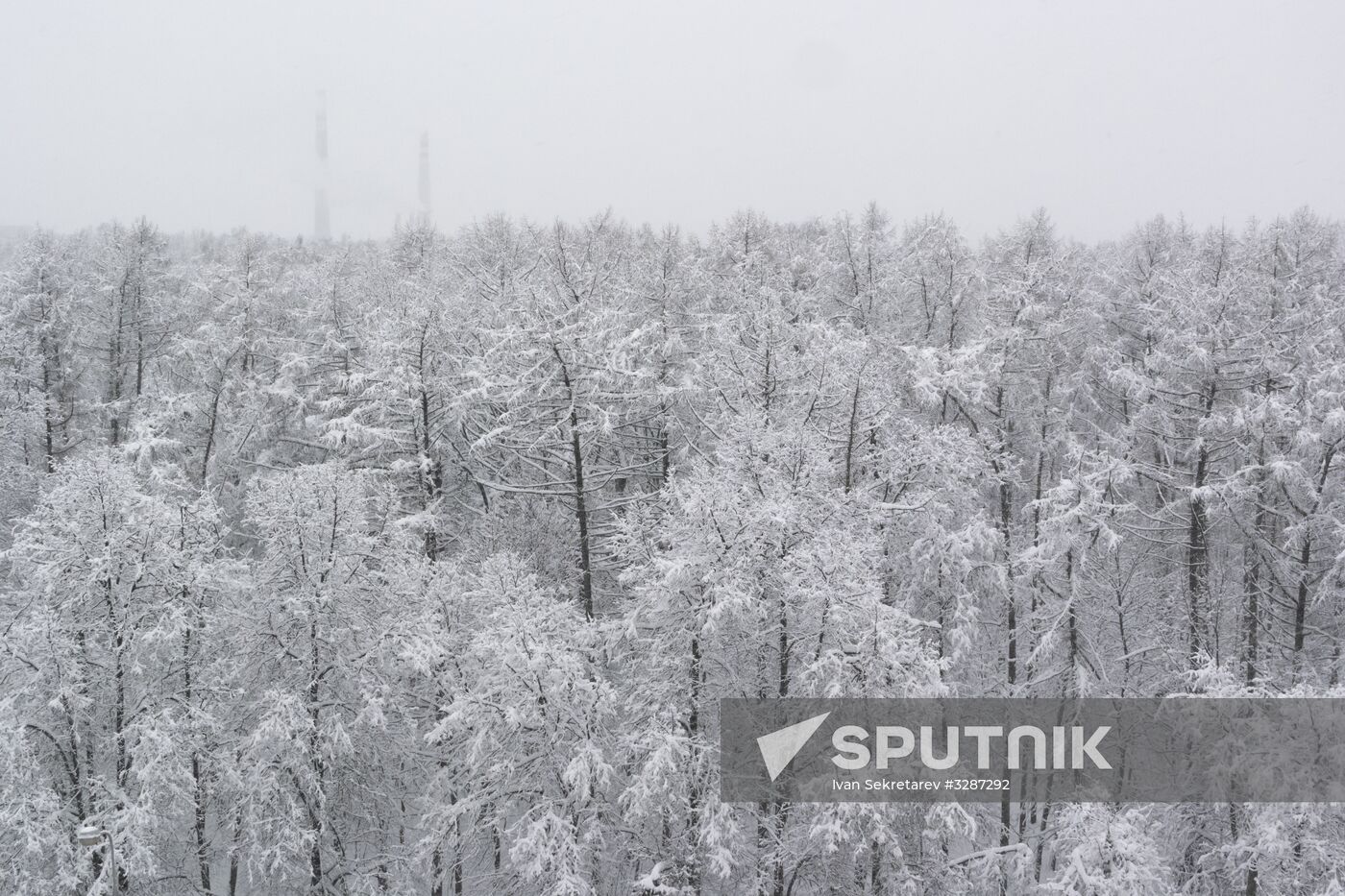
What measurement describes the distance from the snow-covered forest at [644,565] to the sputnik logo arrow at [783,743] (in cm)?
59

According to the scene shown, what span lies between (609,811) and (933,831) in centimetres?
498

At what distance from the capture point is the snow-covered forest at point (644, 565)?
12891 millimetres

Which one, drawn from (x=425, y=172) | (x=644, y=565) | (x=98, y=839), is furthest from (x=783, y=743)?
(x=425, y=172)

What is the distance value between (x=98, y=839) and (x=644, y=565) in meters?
8.90

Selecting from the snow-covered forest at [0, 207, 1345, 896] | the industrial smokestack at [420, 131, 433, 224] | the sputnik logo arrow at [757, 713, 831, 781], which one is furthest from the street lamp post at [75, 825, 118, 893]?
the industrial smokestack at [420, 131, 433, 224]

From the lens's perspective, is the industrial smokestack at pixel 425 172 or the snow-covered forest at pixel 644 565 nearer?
the snow-covered forest at pixel 644 565

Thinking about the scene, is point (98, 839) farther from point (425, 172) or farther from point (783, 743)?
point (425, 172)

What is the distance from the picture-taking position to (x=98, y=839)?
473 inches

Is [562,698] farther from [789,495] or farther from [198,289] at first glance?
[198,289]

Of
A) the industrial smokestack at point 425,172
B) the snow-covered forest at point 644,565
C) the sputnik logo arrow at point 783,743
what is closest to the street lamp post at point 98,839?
the snow-covered forest at point 644,565

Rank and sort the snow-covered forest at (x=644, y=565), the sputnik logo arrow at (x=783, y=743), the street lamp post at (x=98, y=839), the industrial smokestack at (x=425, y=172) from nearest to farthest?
1. the street lamp post at (x=98, y=839)
2. the snow-covered forest at (x=644, y=565)
3. the sputnik logo arrow at (x=783, y=743)
4. the industrial smokestack at (x=425, y=172)

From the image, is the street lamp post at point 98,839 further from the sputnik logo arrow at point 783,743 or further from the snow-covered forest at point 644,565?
the sputnik logo arrow at point 783,743

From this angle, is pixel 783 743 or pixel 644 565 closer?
pixel 783 743

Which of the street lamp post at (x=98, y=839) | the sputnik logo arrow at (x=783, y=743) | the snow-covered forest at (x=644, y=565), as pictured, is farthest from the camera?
the sputnik logo arrow at (x=783, y=743)
